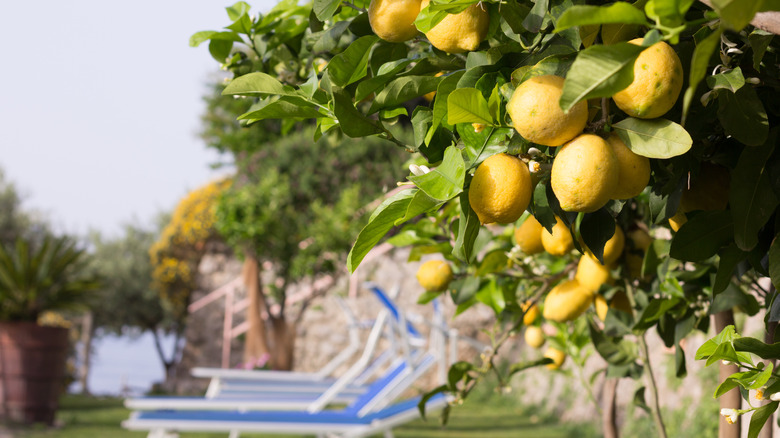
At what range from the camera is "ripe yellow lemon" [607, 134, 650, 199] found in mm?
465

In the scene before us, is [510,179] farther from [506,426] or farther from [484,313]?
[484,313]

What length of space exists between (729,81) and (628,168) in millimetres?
92

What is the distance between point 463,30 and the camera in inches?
21.3

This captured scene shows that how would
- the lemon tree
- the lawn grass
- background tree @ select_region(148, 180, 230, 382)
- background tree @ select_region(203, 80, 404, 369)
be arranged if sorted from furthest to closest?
background tree @ select_region(148, 180, 230, 382), background tree @ select_region(203, 80, 404, 369), the lawn grass, the lemon tree

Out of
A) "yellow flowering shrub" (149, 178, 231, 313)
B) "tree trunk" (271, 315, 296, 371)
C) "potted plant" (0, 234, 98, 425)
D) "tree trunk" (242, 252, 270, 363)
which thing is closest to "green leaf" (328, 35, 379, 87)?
"potted plant" (0, 234, 98, 425)

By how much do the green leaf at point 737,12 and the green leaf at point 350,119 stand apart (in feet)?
0.96

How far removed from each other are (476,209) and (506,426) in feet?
16.5

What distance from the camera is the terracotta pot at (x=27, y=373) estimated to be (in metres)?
5.31

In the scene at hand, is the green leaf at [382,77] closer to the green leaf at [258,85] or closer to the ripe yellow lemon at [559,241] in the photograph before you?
the green leaf at [258,85]

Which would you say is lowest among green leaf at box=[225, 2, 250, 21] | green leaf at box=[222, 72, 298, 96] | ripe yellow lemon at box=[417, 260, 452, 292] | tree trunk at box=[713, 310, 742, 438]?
tree trunk at box=[713, 310, 742, 438]

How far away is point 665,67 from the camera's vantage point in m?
0.43

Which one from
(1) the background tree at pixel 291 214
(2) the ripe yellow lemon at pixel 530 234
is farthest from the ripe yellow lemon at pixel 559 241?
(1) the background tree at pixel 291 214

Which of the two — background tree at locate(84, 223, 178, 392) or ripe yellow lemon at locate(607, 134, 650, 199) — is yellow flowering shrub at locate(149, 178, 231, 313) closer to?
background tree at locate(84, 223, 178, 392)

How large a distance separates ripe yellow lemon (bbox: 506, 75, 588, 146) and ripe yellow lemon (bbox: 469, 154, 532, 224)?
0.04m
